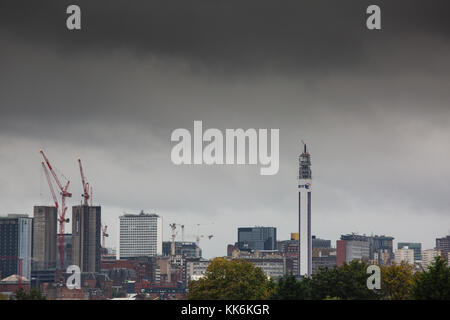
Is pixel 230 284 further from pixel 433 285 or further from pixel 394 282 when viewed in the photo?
pixel 433 285

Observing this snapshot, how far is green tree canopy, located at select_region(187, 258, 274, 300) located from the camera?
114375 millimetres

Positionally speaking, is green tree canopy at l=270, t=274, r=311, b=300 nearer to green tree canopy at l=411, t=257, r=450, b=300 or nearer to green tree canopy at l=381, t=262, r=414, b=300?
green tree canopy at l=411, t=257, r=450, b=300

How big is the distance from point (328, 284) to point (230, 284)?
71.4 feet

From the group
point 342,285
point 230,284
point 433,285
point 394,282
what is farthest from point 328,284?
point 230,284

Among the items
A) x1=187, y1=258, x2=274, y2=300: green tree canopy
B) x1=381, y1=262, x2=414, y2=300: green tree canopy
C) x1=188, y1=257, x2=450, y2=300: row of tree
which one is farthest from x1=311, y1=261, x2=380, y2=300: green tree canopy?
x1=381, y1=262, x2=414, y2=300: green tree canopy

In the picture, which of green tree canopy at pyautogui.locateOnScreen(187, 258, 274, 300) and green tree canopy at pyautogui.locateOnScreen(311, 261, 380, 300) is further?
green tree canopy at pyautogui.locateOnScreen(187, 258, 274, 300)

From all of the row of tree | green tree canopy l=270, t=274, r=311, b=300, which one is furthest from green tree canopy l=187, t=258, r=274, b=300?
green tree canopy l=270, t=274, r=311, b=300

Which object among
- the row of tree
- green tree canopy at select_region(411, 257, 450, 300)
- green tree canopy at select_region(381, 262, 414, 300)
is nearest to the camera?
green tree canopy at select_region(411, 257, 450, 300)

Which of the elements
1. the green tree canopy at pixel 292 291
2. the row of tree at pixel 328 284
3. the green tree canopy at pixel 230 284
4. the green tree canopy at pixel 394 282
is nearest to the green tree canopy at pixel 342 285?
the row of tree at pixel 328 284

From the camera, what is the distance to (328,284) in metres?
99.2

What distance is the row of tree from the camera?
3383 inches

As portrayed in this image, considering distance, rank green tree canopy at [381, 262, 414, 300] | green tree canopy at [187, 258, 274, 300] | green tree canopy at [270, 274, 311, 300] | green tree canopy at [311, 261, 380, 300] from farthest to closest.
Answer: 1. green tree canopy at [187, 258, 274, 300]
2. green tree canopy at [381, 262, 414, 300]
3. green tree canopy at [311, 261, 380, 300]
4. green tree canopy at [270, 274, 311, 300]
